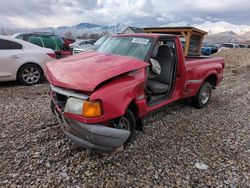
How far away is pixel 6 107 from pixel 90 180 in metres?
3.33

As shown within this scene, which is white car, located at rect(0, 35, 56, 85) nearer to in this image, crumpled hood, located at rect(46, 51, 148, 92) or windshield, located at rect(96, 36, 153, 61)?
windshield, located at rect(96, 36, 153, 61)

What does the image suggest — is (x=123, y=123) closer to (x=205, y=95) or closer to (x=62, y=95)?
(x=62, y=95)

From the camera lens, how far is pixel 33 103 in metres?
5.54

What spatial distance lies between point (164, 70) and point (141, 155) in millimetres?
2076

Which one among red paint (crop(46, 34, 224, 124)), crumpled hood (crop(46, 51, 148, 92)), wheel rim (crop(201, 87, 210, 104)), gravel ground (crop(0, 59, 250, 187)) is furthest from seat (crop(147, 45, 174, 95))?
wheel rim (crop(201, 87, 210, 104))

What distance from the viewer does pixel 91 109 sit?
2779mm

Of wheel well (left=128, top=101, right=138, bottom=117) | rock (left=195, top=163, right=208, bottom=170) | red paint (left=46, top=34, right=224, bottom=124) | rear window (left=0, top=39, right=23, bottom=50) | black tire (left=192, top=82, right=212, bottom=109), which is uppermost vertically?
rear window (left=0, top=39, right=23, bottom=50)

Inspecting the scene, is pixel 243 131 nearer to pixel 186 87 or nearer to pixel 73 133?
pixel 186 87

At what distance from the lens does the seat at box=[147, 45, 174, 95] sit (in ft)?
15.1

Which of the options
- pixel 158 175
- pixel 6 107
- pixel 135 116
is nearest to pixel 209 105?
pixel 135 116

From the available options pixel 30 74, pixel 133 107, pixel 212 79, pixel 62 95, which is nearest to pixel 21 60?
pixel 30 74

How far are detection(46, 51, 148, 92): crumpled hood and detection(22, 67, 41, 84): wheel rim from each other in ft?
12.7

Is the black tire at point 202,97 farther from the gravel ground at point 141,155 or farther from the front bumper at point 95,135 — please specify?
the front bumper at point 95,135

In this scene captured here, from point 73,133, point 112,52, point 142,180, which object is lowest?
point 142,180
